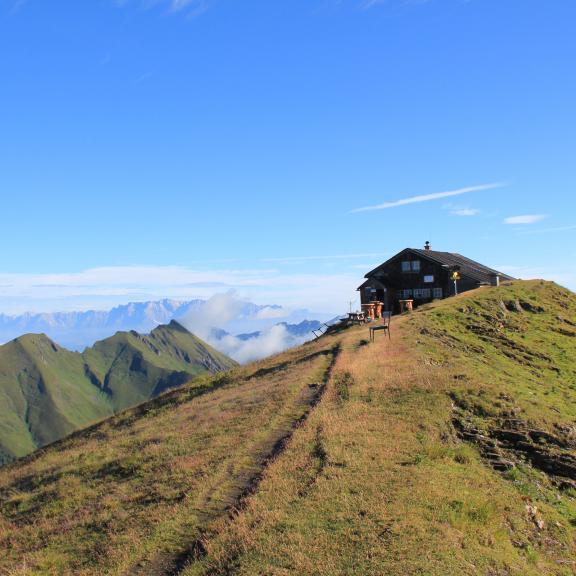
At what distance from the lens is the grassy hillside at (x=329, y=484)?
1455cm

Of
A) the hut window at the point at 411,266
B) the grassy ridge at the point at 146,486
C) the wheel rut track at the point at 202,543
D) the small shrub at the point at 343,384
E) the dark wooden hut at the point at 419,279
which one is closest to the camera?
the wheel rut track at the point at 202,543

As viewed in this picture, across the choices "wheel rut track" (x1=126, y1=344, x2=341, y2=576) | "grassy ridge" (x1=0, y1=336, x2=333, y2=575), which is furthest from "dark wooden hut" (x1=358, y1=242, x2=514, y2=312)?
"wheel rut track" (x1=126, y1=344, x2=341, y2=576)

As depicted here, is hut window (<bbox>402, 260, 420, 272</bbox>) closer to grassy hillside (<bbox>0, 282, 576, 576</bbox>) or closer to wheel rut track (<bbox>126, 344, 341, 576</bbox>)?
grassy hillside (<bbox>0, 282, 576, 576</bbox>)

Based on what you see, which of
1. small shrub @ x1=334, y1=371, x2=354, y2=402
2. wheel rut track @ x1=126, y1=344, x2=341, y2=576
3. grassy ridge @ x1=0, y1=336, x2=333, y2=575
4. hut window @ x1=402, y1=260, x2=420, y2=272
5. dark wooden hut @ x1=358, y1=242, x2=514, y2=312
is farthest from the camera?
hut window @ x1=402, y1=260, x2=420, y2=272

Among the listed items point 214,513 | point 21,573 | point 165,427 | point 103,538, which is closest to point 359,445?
point 214,513

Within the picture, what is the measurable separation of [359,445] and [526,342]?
34673 millimetres

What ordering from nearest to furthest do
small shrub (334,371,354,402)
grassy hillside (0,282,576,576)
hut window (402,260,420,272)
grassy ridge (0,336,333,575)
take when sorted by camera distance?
1. grassy hillside (0,282,576,576)
2. grassy ridge (0,336,333,575)
3. small shrub (334,371,354,402)
4. hut window (402,260,420,272)

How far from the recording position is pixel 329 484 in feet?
59.1

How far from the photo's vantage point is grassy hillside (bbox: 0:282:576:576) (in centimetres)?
1455

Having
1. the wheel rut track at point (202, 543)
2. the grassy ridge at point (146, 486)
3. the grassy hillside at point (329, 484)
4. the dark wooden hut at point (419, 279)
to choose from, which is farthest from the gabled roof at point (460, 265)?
the wheel rut track at point (202, 543)

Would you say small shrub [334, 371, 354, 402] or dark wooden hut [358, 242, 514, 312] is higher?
dark wooden hut [358, 242, 514, 312]

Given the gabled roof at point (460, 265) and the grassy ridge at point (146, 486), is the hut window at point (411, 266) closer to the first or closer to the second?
the gabled roof at point (460, 265)

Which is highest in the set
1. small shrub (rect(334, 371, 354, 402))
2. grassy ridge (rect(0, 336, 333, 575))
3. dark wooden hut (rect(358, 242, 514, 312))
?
dark wooden hut (rect(358, 242, 514, 312))

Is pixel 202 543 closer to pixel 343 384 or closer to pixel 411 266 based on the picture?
pixel 343 384
